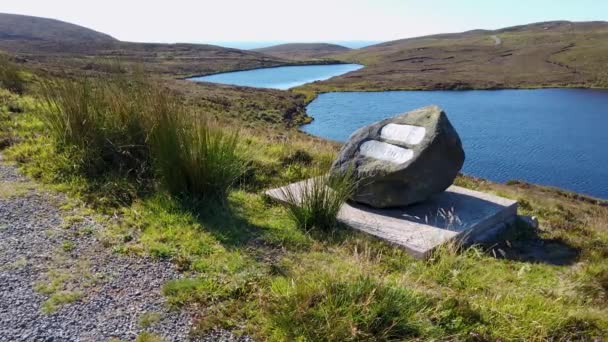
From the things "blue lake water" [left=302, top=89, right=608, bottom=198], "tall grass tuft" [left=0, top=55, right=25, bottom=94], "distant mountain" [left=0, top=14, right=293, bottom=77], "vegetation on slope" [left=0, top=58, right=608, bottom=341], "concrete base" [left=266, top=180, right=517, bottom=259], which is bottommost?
"blue lake water" [left=302, top=89, right=608, bottom=198]

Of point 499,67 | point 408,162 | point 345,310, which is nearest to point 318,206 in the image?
point 408,162

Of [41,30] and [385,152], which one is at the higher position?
[41,30]

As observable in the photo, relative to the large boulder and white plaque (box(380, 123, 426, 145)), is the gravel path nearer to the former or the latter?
the large boulder

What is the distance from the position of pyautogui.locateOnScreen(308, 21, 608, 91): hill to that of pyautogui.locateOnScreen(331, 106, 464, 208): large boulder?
56.3m

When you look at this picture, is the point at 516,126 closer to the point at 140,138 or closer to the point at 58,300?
the point at 140,138

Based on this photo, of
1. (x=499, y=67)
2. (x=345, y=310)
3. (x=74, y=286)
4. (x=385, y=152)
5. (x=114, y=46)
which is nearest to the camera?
(x=345, y=310)

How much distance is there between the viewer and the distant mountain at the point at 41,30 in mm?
112312

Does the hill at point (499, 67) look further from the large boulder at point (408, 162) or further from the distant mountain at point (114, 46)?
the large boulder at point (408, 162)

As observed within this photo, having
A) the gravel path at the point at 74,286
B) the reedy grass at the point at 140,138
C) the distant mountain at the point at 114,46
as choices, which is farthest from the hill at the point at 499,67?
the gravel path at the point at 74,286

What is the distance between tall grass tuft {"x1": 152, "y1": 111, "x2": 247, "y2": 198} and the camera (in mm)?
5453

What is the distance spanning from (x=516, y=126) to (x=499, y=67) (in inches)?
1935

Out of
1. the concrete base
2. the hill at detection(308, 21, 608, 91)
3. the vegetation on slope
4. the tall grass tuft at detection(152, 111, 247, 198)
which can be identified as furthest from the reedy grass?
the hill at detection(308, 21, 608, 91)

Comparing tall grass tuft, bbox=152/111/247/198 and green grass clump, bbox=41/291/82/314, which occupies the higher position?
tall grass tuft, bbox=152/111/247/198

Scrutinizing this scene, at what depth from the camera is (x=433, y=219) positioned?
644 centimetres
